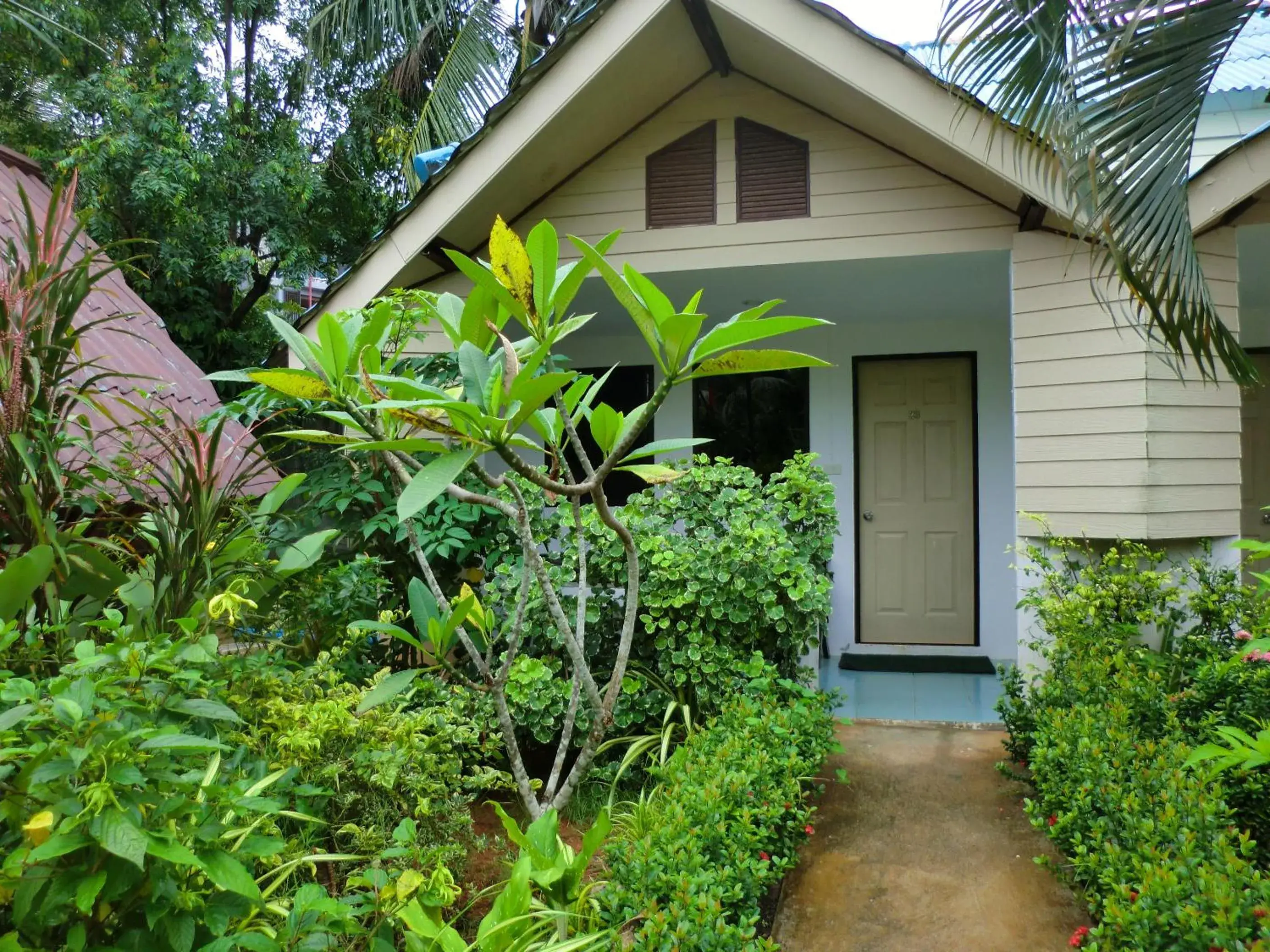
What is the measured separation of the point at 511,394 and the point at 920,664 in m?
5.28

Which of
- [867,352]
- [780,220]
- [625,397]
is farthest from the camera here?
[625,397]

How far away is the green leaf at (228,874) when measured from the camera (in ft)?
5.08

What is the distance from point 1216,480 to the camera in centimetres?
425

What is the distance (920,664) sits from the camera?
621cm

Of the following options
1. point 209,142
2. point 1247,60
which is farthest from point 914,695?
point 209,142

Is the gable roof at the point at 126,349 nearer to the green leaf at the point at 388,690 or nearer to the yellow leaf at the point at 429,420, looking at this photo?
the green leaf at the point at 388,690

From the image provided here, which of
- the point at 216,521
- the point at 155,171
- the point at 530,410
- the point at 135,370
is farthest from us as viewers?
the point at 155,171

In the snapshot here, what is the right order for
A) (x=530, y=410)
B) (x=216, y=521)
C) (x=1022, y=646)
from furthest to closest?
(x=1022, y=646) → (x=216, y=521) → (x=530, y=410)

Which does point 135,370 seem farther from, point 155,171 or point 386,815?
point 386,815

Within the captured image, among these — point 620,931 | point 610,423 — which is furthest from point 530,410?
point 620,931

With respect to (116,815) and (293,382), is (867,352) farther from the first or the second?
(116,815)

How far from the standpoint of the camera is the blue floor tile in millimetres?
4961

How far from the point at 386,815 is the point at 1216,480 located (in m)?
4.11

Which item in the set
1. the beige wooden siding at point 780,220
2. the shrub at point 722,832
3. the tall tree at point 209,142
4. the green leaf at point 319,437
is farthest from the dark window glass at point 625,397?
the green leaf at point 319,437
